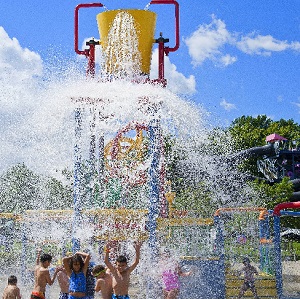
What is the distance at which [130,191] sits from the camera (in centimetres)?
983

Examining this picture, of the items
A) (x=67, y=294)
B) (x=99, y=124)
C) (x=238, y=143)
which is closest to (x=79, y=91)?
(x=99, y=124)

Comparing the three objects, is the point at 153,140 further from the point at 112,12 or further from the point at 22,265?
the point at 22,265

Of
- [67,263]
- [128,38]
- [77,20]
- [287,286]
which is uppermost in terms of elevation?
[77,20]

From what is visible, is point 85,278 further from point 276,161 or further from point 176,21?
point 276,161

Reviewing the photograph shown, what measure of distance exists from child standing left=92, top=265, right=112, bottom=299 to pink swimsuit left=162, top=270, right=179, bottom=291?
1.58 meters

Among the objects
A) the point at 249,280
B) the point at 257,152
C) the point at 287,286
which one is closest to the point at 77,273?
the point at 249,280

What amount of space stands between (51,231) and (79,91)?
3.58 meters

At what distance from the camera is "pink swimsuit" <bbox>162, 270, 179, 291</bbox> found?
293 inches

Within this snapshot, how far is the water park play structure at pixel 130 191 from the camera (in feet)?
24.9

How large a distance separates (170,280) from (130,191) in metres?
2.66

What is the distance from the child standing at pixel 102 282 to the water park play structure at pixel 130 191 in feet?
4.32

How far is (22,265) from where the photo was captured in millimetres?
10008

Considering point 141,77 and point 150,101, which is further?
point 141,77

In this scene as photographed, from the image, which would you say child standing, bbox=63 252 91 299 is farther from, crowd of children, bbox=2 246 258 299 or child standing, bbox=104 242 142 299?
child standing, bbox=104 242 142 299
